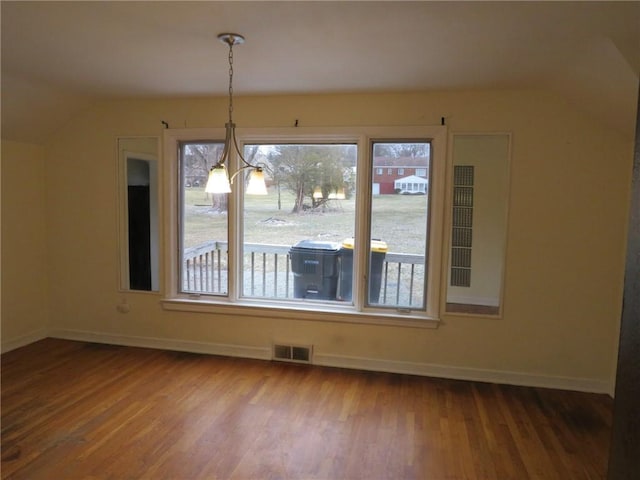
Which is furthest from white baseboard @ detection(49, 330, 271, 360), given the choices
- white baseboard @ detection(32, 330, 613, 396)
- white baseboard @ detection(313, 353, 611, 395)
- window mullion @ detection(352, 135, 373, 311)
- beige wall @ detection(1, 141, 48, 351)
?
window mullion @ detection(352, 135, 373, 311)

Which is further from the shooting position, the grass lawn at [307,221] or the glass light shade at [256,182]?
the grass lawn at [307,221]

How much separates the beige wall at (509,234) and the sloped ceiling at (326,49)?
21cm

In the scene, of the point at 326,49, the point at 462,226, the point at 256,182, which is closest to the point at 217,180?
the point at 256,182

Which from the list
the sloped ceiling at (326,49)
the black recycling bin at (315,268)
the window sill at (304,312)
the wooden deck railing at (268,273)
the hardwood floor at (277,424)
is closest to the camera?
the sloped ceiling at (326,49)

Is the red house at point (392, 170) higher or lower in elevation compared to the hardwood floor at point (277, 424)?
higher

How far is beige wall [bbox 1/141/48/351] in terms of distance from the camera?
3.86 m

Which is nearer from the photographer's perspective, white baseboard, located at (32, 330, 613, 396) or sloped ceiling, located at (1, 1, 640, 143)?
sloped ceiling, located at (1, 1, 640, 143)

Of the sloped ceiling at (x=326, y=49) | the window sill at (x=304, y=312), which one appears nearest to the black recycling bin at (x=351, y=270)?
the window sill at (x=304, y=312)

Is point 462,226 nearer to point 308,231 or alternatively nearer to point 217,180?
point 308,231

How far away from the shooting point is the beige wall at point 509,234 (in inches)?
126

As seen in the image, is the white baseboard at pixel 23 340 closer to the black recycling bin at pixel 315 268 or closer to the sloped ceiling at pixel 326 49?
the sloped ceiling at pixel 326 49

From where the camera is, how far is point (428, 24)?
2092 mm

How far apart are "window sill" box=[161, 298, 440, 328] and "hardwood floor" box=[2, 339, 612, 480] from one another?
1.49 ft

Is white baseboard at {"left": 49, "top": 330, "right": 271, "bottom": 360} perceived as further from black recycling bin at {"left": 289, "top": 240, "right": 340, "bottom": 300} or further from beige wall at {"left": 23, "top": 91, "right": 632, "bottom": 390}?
black recycling bin at {"left": 289, "top": 240, "right": 340, "bottom": 300}
